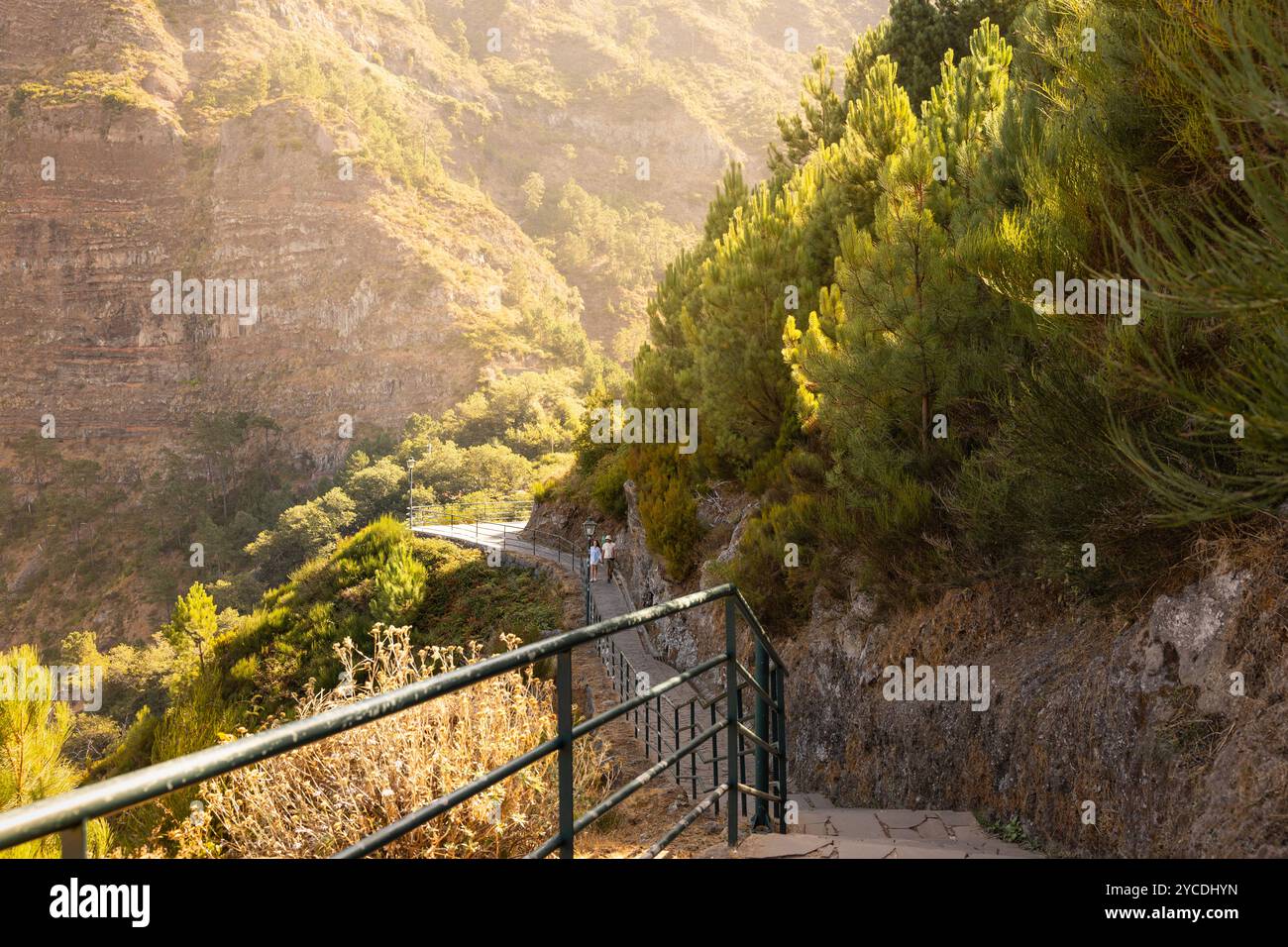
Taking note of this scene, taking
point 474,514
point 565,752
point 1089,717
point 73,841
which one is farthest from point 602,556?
point 474,514

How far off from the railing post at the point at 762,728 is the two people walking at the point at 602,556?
16.5 m

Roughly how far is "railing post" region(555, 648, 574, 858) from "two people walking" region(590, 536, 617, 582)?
60.5ft

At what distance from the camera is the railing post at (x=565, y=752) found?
2.22m

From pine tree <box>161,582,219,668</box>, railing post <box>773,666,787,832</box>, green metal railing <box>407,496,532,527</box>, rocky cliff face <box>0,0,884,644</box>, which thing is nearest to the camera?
railing post <box>773,666,787,832</box>

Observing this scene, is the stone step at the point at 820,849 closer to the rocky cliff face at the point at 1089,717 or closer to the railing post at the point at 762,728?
the railing post at the point at 762,728

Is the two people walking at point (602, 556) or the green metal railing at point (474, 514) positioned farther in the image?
the green metal railing at point (474, 514)

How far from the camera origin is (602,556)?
867 inches

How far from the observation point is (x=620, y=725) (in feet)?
38.9

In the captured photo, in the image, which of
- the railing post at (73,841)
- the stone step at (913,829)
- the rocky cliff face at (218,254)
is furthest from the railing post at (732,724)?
the rocky cliff face at (218,254)

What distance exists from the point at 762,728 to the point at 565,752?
2.13 metres

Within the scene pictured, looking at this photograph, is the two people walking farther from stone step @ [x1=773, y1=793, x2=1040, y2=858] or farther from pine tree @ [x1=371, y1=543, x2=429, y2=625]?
stone step @ [x1=773, y1=793, x2=1040, y2=858]

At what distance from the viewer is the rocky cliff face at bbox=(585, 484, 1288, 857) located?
399cm

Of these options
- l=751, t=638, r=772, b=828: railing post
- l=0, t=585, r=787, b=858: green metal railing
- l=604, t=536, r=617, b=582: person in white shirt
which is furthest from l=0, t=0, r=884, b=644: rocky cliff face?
l=0, t=585, r=787, b=858: green metal railing
